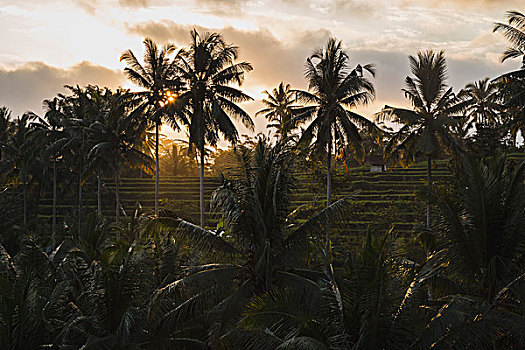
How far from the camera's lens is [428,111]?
911 inches

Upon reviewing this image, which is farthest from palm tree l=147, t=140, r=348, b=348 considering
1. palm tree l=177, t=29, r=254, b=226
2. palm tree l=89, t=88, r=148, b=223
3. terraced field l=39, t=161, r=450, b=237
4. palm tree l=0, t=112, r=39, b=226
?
palm tree l=0, t=112, r=39, b=226

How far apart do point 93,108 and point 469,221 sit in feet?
81.9

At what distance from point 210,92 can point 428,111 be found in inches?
427

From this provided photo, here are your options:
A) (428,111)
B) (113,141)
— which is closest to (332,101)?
(428,111)

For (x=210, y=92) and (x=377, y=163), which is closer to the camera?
(x=210, y=92)

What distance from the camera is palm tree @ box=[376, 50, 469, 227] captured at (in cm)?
2252

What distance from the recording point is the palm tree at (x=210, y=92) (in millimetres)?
22625

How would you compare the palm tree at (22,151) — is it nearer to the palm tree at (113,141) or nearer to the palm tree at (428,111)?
the palm tree at (113,141)

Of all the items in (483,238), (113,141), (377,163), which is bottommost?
(483,238)

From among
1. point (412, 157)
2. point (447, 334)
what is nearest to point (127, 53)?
point (412, 157)

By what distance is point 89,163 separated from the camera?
91.5 feet

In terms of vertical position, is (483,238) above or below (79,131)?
below

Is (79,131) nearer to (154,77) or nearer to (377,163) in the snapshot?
(154,77)

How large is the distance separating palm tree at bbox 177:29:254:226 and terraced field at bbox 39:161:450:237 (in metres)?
7.89
